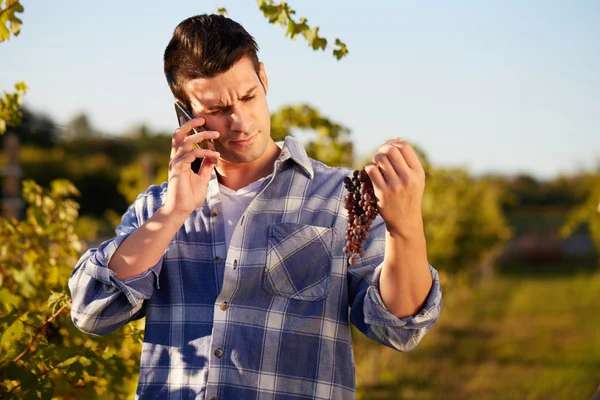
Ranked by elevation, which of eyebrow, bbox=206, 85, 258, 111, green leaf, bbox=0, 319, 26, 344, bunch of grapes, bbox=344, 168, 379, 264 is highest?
eyebrow, bbox=206, 85, 258, 111

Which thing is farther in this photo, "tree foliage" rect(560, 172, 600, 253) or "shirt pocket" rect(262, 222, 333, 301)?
"tree foliage" rect(560, 172, 600, 253)

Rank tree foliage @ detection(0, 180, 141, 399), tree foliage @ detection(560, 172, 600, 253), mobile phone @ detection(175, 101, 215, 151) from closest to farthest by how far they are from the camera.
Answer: mobile phone @ detection(175, 101, 215, 151) < tree foliage @ detection(0, 180, 141, 399) < tree foliage @ detection(560, 172, 600, 253)

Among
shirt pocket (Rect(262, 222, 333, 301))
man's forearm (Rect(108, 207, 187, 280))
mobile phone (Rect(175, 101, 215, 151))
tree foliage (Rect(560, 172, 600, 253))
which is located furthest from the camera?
tree foliage (Rect(560, 172, 600, 253))

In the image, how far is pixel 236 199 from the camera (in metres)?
2.23

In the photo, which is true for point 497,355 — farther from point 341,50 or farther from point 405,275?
point 405,275

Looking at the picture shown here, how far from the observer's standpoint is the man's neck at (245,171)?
2.24m

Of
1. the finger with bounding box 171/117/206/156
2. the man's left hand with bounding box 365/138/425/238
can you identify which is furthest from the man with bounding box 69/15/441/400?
the man's left hand with bounding box 365/138/425/238

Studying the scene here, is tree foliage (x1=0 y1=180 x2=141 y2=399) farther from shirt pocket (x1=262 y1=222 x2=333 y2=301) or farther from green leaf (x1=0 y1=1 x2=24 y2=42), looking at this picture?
green leaf (x1=0 y1=1 x2=24 y2=42)

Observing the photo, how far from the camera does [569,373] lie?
837cm

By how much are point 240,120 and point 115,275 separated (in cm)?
56

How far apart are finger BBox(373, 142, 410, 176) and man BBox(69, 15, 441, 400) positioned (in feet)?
1.19

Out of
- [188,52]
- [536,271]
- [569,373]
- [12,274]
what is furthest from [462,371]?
[536,271]

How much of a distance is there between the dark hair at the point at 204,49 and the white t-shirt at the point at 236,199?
1.02 ft

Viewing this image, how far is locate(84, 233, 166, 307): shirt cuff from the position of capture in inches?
76.8
